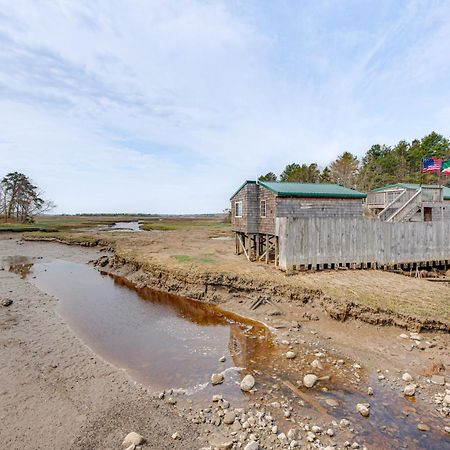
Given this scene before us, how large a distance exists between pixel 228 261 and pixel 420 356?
12.5 metres

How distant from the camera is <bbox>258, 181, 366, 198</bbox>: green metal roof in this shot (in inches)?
743

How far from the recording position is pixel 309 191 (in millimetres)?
19734

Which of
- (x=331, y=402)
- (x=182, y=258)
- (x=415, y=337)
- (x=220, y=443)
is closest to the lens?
(x=220, y=443)

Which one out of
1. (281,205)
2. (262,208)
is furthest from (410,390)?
(262,208)

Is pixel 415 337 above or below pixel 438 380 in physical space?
above

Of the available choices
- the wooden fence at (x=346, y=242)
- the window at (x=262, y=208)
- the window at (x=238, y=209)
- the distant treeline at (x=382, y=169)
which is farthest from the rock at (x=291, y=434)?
the distant treeline at (x=382, y=169)

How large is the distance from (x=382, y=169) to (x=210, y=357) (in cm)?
6366

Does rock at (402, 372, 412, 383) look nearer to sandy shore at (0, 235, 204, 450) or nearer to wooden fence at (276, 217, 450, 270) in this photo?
sandy shore at (0, 235, 204, 450)

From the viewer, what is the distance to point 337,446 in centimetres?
572

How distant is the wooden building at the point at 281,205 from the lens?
1892 centimetres

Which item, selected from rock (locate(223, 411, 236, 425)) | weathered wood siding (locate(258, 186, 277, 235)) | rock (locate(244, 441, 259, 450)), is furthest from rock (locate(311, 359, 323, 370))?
weathered wood siding (locate(258, 186, 277, 235))

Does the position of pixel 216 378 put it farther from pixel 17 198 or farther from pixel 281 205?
pixel 17 198

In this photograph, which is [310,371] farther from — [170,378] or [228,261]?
[228,261]

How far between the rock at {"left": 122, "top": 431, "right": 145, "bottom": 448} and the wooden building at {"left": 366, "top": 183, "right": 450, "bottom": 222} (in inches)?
902
